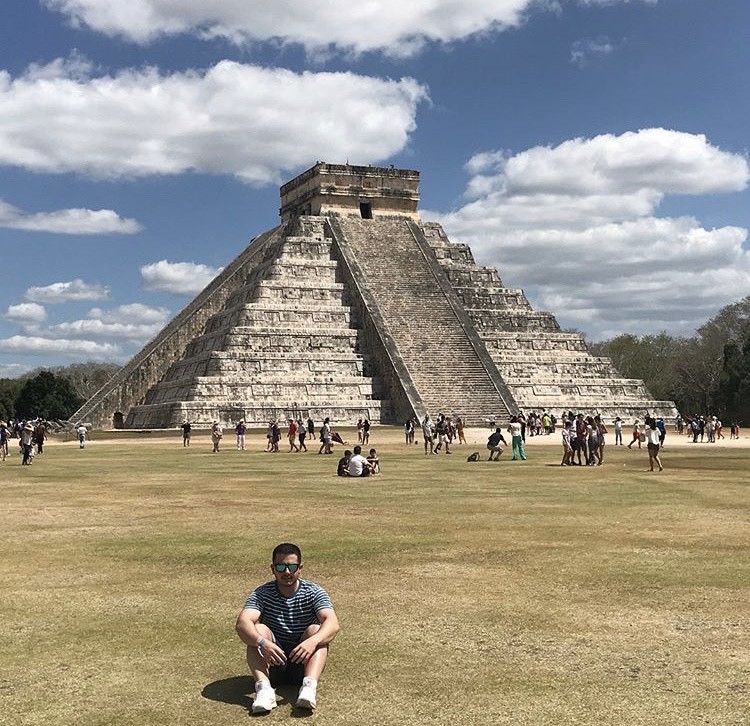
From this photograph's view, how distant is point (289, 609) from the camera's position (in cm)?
586

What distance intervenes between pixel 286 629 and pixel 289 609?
0.12 metres

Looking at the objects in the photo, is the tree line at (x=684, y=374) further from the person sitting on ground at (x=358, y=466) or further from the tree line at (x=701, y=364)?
the person sitting on ground at (x=358, y=466)

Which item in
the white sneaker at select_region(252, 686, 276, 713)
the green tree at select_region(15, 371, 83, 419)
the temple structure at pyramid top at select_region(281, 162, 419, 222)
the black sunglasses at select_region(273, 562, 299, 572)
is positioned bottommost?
the white sneaker at select_region(252, 686, 276, 713)

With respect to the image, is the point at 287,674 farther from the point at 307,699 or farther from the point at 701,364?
the point at 701,364

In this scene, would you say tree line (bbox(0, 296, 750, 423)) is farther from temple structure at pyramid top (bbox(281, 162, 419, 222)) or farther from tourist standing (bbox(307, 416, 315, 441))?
tourist standing (bbox(307, 416, 315, 441))

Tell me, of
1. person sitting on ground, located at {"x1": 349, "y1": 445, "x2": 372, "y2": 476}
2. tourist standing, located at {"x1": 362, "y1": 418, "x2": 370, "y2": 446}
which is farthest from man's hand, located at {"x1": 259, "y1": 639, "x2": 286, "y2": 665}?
tourist standing, located at {"x1": 362, "y1": 418, "x2": 370, "y2": 446}

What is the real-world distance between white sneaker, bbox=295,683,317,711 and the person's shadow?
4 cm

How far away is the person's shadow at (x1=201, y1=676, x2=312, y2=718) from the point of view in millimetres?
5293

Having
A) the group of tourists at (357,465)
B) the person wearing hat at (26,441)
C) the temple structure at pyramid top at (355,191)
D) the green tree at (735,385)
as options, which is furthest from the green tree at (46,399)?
the group of tourists at (357,465)

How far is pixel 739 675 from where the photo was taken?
5.62 metres

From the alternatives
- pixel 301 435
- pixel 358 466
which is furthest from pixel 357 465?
Result: pixel 301 435

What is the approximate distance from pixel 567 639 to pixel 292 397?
107ft

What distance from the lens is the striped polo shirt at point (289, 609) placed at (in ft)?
19.1

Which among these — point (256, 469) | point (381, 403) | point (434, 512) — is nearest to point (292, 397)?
point (381, 403)
